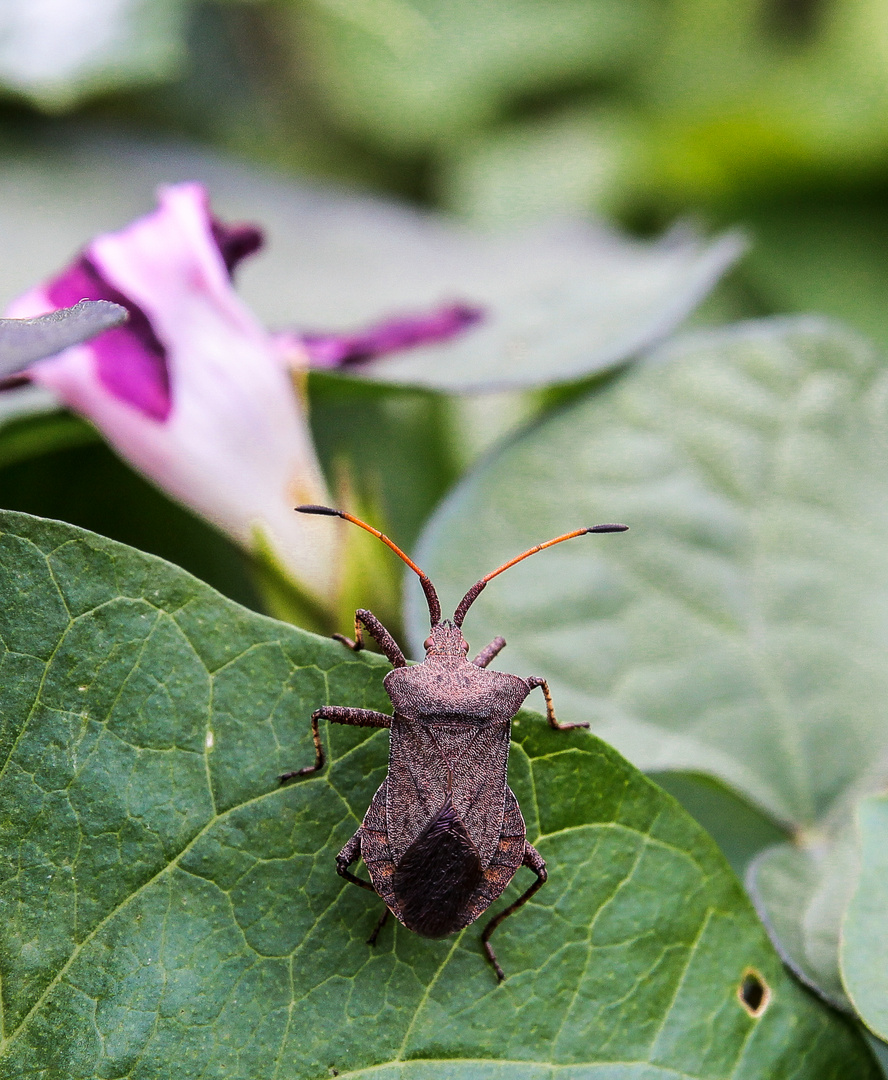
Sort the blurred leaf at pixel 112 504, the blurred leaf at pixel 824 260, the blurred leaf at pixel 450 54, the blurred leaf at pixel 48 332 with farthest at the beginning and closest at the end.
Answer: the blurred leaf at pixel 450 54, the blurred leaf at pixel 824 260, the blurred leaf at pixel 112 504, the blurred leaf at pixel 48 332

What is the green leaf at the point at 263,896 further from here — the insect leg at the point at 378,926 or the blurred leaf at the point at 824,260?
the blurred leaf at the point at 824,260

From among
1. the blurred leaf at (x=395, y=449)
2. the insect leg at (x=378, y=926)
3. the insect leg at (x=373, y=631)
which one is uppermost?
the insect leg at (x=373, y=631)

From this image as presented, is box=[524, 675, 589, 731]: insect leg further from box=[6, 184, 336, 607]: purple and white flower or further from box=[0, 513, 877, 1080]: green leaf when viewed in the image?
box=[6, 184, 336, 607]: purple and white flower

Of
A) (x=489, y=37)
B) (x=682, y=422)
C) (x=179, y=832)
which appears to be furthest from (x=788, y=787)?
(x=489, y=37)

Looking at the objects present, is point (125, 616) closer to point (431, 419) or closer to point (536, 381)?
point (536, 381)

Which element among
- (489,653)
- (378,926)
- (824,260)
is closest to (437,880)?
(378,926)

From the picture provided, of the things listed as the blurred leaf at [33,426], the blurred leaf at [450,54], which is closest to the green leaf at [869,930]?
the blurred leaf at [33,426]

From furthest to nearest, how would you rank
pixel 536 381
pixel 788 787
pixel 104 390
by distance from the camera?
pixel 536 381, pixel 788 787, pixel 104 390
